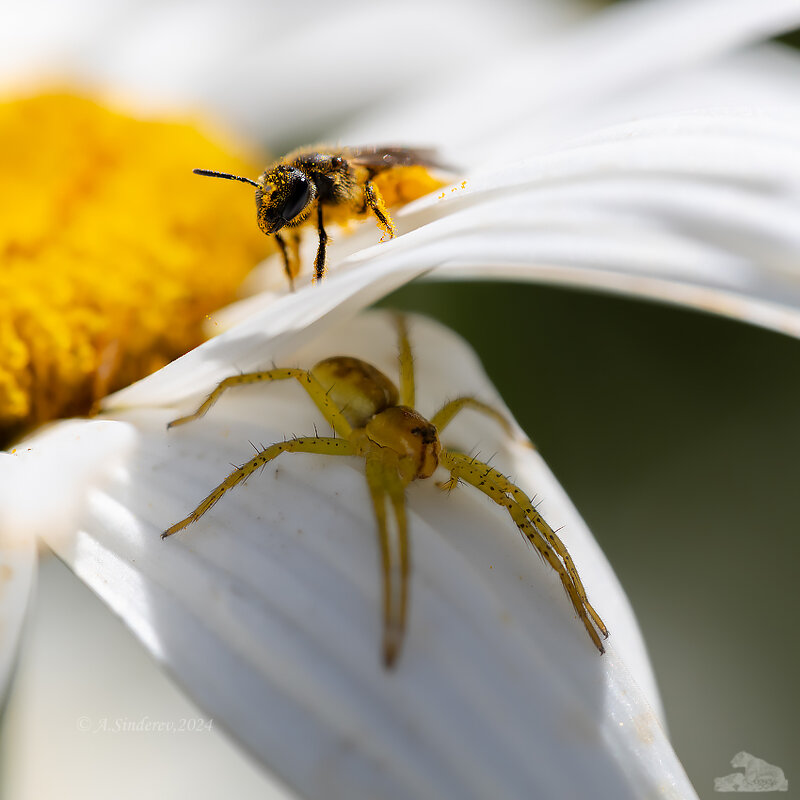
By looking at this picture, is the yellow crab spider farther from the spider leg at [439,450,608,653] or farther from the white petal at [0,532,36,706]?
the white petal at [0,532,36,706]

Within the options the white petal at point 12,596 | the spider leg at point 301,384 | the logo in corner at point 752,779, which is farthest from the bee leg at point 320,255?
the logo in corner at point 752,779

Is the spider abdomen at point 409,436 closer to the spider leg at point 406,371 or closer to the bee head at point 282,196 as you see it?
the spider leg at point 406,371

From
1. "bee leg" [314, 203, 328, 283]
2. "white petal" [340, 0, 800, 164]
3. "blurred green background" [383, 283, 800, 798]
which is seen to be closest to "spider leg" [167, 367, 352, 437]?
"bee leg" [314, 203, 328, 283]

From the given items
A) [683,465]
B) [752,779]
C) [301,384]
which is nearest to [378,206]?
[301,384]

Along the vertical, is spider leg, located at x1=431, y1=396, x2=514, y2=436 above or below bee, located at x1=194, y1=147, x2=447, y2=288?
below

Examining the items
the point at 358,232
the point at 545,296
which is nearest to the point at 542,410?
the point at 545,296

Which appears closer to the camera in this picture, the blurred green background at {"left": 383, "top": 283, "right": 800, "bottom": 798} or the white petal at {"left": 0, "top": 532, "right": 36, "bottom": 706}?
the white petal at {"left": 0, "top": 532, "right": 36, "bottom": 706}
